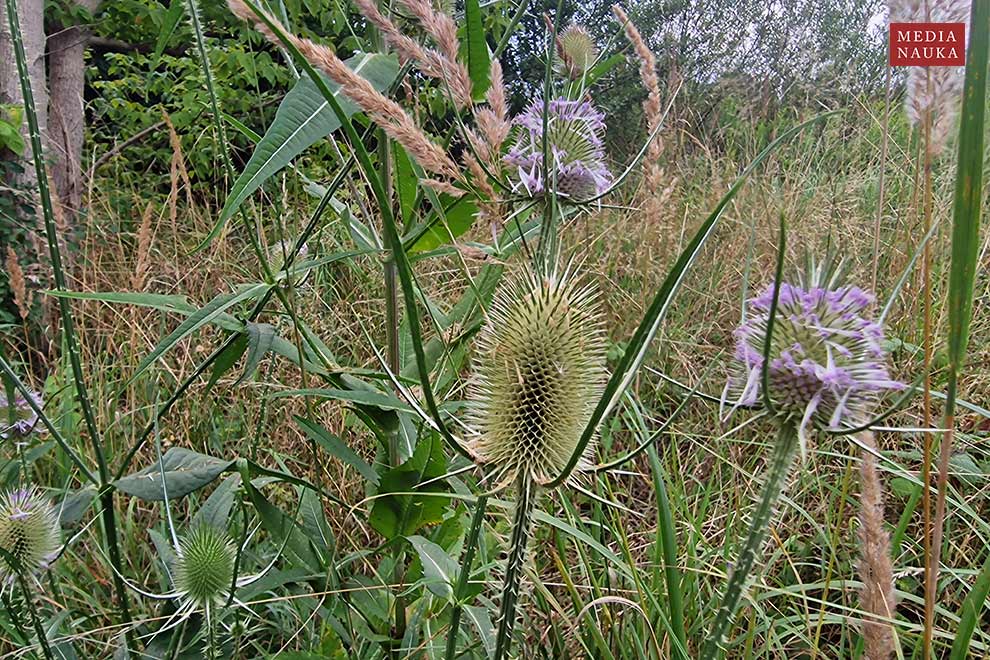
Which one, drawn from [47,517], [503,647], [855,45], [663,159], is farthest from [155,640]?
[855,45]

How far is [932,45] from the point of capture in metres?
0.94

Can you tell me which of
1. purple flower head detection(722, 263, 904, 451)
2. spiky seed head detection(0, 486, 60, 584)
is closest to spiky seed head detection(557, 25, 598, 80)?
purple flower head detection(722, 263, 904, 451)

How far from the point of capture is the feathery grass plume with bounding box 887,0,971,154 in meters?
0.91

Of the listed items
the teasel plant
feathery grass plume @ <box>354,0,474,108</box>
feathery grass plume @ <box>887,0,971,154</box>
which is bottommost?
the teasel plant

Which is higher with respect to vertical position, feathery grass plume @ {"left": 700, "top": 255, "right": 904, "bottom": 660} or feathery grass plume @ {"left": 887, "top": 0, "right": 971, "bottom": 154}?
feathery grass plume @ {"left": 887, "top": 0, "right": 971, "bottom": 154}

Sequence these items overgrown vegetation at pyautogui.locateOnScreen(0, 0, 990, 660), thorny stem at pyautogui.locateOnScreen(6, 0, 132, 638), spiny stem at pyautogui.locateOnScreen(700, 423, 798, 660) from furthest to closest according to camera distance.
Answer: thorny stem at pyautogui.locateOnScreen(6, 0, 132, 638) < overgrown vegetation at pyautogui.locateOnScreen(0, 0, 990, 660) < spiny stem at pyautogui.locateOnScreen(700, 423, 798, 660)

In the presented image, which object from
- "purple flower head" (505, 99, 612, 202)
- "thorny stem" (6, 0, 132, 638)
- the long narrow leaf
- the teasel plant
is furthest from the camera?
"purple flower head" (505, 99, 612, 202)

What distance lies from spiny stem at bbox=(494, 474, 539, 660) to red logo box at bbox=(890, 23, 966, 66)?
0.76 metres

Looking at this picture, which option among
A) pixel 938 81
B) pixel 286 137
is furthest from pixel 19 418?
pixel 938 81

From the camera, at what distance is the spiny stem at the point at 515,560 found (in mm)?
681

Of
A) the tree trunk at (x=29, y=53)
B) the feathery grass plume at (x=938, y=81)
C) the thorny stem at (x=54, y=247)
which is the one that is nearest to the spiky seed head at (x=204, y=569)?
the thorny stem at (x=54, y=247)

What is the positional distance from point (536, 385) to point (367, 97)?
0.33m

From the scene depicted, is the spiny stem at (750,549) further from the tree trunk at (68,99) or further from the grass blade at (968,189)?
the tree trunk at (68,99)

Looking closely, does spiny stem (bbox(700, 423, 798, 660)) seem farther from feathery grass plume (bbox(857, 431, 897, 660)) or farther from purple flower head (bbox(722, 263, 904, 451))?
feathery grass plume (bbox(857, 431, 897, 660))
